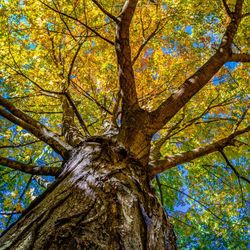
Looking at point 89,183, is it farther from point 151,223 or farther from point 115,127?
point 115,127

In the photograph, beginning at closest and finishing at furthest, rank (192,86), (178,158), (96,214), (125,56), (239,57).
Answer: (96,214)
(125,56)
(178,158)
(192,86)
(239,57)

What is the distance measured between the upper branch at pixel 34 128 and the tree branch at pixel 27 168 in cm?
31

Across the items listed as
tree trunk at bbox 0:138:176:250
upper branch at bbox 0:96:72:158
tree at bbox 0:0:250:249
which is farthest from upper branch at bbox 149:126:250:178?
upper branch at bbox 0:96:72:158

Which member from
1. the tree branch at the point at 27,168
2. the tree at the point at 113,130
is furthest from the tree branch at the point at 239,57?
the tree branch at the point at 27,168

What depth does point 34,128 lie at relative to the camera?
9.92 feet

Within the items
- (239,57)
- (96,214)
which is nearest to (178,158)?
(96,214)

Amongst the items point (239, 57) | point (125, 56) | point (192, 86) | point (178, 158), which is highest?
point (239, 57)

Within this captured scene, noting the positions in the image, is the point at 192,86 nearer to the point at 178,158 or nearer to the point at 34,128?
the point at 178,158

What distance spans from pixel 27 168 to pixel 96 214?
123 cm

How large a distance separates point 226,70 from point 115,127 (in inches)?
158

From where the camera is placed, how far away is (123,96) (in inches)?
118

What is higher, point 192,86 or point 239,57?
point 239,57

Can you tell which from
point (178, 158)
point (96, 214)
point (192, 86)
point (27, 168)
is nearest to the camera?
point (96, 214)

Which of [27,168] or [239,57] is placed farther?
[239,57]
